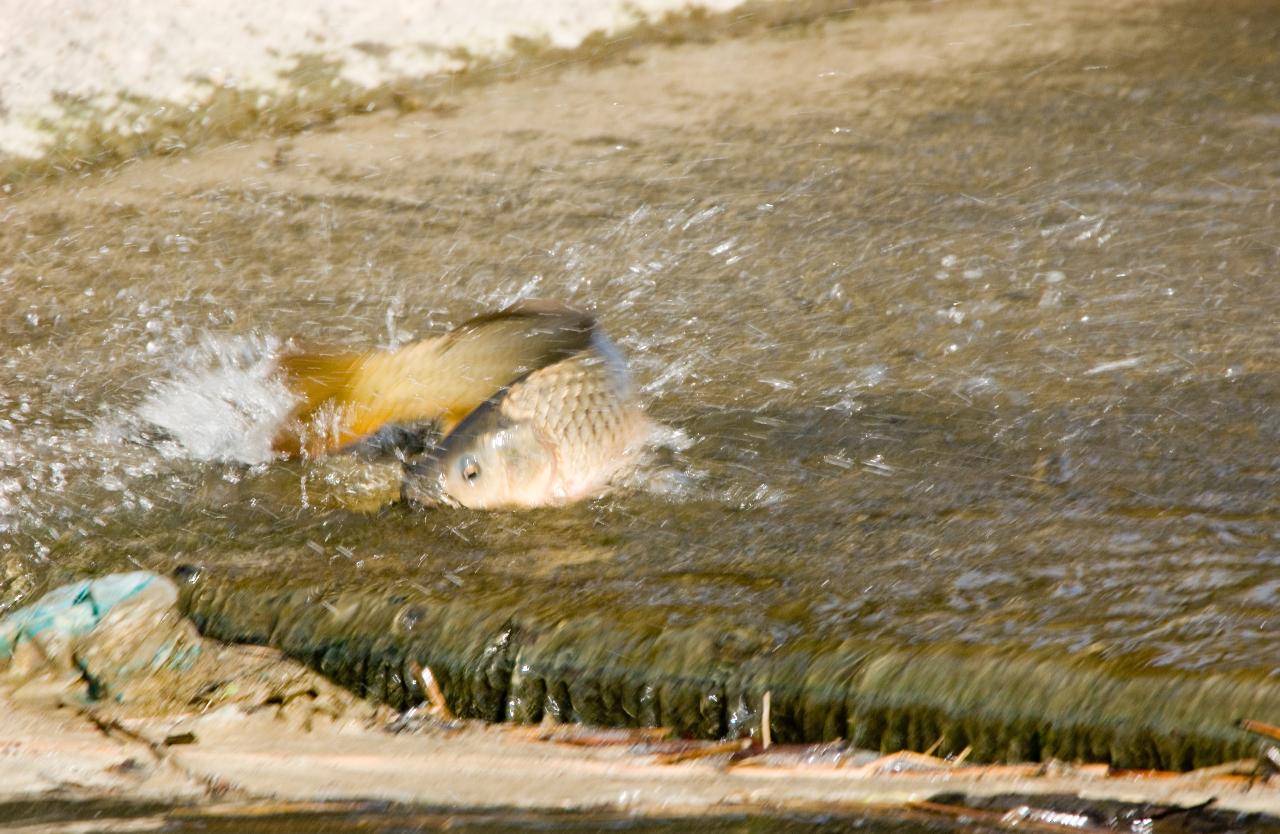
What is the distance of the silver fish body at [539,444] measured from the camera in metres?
2.20

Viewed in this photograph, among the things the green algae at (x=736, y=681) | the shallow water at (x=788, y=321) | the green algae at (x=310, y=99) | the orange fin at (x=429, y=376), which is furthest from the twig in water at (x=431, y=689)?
the green algae at (x=310, y=99)

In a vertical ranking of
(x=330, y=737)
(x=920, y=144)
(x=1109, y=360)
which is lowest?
(x=330, y=737)

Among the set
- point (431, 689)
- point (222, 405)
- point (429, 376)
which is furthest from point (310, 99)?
point (431, 689)

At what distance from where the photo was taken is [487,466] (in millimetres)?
2201

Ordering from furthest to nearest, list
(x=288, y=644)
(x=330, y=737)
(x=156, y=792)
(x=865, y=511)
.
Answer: (x=865, y=511), (x=288, y=644), (x=330, y=737), (x=156, y=792)

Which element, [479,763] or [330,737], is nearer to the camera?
[479,763]

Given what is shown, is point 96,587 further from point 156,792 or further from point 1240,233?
point 1240,233

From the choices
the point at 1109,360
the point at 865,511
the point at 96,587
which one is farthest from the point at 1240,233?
the point at 96,587

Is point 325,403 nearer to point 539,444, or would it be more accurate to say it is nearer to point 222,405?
point 222,405

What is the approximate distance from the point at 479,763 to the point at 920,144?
7.78 feet

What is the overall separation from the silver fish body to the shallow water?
51 millimetres

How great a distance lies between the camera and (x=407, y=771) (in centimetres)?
164

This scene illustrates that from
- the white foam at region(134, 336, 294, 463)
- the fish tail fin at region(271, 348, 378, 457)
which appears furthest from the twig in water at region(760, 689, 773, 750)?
the white foam at region(134, 336, 294, 463)

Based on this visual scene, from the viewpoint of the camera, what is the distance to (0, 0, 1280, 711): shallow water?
6.49 feet
